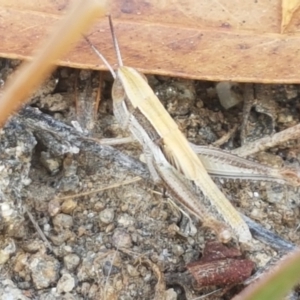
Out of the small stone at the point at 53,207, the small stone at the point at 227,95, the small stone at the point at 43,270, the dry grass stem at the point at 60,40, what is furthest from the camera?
the small stone at the point at 227,95

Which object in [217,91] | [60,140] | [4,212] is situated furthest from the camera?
[217,91]

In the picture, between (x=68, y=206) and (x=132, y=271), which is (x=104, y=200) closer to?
Result: (x=68, y=206)

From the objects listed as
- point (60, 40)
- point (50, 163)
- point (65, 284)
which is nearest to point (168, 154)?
point (50, 163)

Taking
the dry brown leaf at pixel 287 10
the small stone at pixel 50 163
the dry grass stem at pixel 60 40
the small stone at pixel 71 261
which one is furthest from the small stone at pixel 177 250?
the dry grass stem at pixel 60 40

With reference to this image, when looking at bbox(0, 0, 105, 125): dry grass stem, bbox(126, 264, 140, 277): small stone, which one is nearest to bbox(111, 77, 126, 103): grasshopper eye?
bbox(126, 264, 140, 277): small stone

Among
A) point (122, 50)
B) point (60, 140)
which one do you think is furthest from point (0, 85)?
point (122, 50)

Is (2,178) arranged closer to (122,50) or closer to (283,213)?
(122,50)

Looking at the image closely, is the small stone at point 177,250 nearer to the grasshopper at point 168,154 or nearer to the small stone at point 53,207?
the grasshopper at point 168,154

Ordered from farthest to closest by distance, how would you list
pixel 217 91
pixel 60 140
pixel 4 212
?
pixel 217 91, pixel 60 140, pixel 4 212
